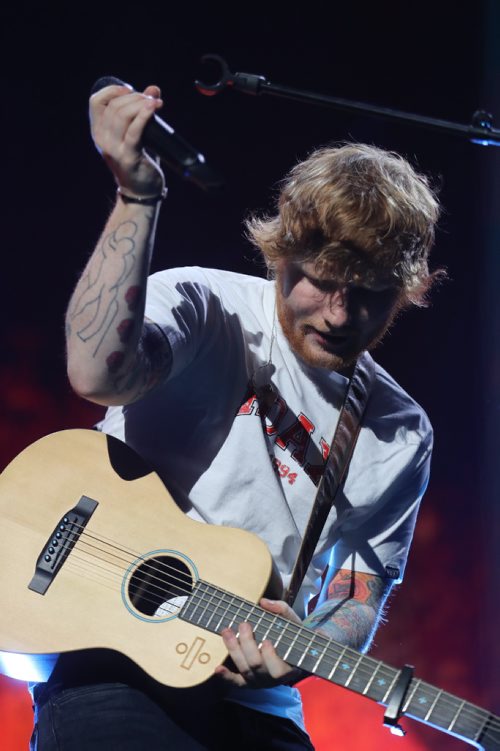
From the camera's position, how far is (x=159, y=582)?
73.0 inches

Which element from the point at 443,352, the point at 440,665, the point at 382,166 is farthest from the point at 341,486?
the point at 440,665

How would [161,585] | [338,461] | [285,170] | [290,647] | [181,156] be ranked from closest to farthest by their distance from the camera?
[181,156] → [290,647] → [161,585] → [338,461] → [285,170]

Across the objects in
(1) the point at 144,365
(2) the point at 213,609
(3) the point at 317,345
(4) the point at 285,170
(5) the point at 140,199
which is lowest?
(2) the point at 213,609

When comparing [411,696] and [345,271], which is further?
[345,271]

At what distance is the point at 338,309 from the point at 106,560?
0.91 meters

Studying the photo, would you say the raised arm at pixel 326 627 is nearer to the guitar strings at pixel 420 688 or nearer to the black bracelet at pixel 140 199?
the guitar strings at pixel 420 688

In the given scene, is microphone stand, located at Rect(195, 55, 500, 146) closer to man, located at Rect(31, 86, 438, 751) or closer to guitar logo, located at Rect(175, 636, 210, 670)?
man, located at Rect(31, 86, 438, 751)

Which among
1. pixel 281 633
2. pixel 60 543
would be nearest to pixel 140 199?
pixel 60 543

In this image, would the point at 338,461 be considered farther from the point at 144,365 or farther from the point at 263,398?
the point at 144,365

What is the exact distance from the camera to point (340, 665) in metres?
1.72

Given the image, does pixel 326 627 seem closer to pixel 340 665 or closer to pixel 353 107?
pixel 340 665

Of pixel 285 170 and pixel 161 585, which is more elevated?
pixel 285 170

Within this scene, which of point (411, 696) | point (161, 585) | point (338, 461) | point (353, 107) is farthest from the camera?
point (338, 461)

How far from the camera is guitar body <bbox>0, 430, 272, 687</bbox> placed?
1773mm
